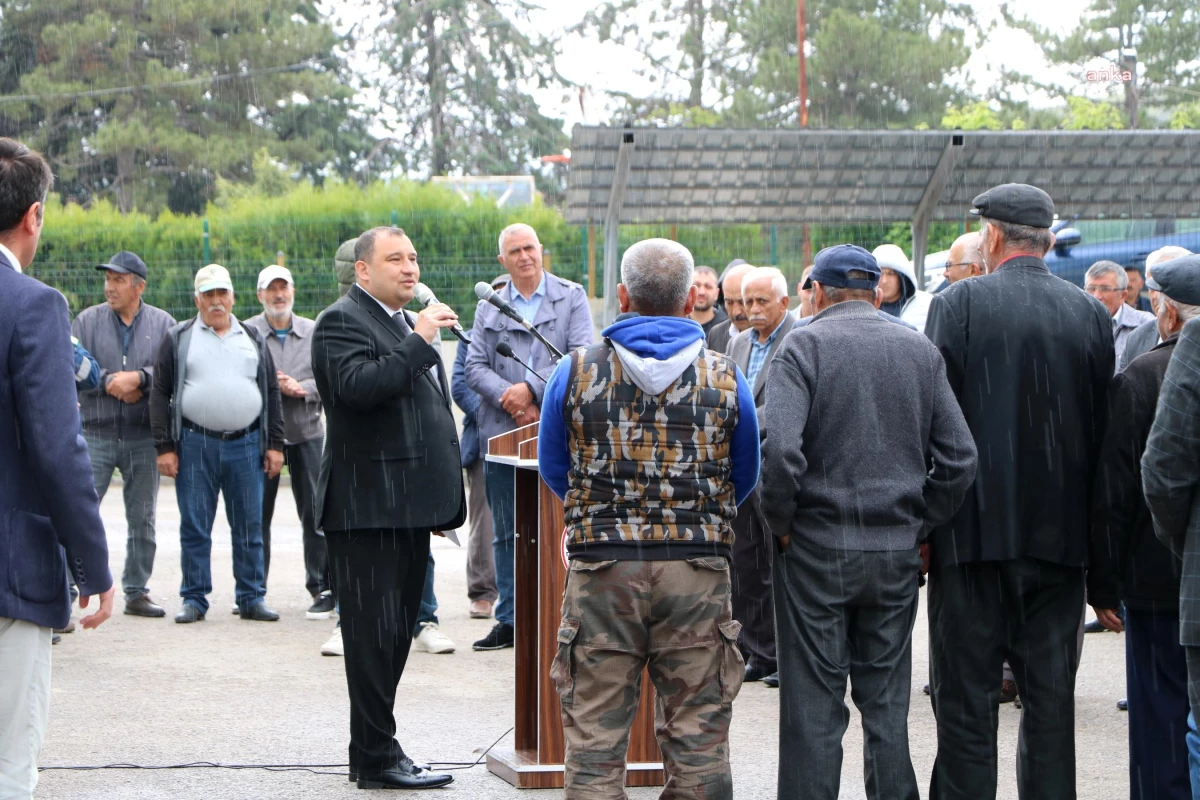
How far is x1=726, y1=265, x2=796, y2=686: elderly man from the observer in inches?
278

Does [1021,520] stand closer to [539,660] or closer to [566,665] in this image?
[566,665]

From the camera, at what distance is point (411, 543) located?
5391mm

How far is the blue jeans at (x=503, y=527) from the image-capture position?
7.77 metres

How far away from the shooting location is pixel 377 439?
5348mm

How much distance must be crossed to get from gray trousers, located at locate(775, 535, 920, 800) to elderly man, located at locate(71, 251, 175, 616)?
18.2 ft

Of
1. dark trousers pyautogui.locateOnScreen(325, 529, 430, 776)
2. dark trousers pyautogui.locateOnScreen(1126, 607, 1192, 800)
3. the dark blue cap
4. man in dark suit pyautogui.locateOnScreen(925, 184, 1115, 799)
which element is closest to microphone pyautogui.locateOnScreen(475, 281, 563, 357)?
dark trousers pyautogui.locateOnScreen(325, 529, 430, 776)

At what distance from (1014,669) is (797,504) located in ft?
3.19

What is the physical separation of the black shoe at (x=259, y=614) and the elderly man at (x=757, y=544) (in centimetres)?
315

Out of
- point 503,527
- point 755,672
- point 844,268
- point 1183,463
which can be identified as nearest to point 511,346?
point 503,527

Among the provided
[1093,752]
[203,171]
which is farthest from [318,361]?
[203,171]

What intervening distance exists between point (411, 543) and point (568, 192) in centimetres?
687

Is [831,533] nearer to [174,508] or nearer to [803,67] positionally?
[174,508]

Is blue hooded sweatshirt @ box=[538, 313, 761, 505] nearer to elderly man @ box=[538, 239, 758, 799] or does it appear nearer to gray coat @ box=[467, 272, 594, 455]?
elderly man @ box=[538, 239, 758, 799]

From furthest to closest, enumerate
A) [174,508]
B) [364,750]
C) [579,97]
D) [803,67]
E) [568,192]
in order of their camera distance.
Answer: [579,97]
[803,67]
[174,508]
[568,192]
[364,750]
